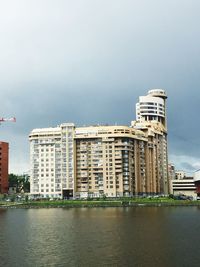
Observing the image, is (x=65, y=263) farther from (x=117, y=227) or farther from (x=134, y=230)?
(x=117, y=227)

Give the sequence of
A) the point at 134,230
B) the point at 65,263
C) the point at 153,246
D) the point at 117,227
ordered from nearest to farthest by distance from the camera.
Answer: the point at 65,263 → the point at 153,246 → the point at 134,230 → the point at 117,227

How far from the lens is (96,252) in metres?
76.4

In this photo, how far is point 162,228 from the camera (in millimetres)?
110625

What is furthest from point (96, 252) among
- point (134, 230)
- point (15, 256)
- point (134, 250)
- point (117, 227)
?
point (117, 227)

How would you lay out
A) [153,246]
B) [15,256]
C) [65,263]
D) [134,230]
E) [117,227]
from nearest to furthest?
1. [65,263]
2. [15,256]
3. [153,246]
4. [134,230]
5. [117,227]

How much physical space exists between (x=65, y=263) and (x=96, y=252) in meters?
9.56

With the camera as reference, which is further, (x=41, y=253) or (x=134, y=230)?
(x=134, y=230)

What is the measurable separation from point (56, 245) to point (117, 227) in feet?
107

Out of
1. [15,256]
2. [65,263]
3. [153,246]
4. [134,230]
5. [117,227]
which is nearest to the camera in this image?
[65,263]

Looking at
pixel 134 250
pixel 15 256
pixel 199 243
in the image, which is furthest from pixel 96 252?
pixel 199 243

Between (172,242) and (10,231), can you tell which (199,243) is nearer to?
(172,242)

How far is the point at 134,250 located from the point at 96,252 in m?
6.65

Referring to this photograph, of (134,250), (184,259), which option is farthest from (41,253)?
(184,259)

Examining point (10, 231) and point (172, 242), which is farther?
point (10, 231)
